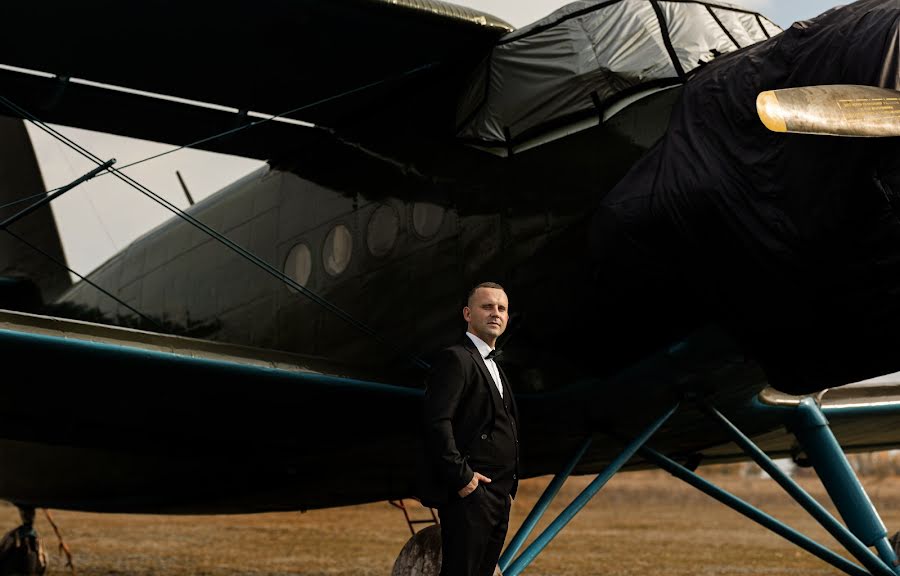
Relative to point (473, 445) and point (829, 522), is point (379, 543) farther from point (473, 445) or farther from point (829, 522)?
point (473, 445)

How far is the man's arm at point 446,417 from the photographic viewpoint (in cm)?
280

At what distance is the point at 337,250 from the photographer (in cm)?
573

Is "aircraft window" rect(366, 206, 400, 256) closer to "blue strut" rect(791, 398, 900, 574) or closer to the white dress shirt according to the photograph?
the white dress shirt

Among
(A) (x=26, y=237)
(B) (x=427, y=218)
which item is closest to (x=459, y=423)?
(B) (x=427, y=218)

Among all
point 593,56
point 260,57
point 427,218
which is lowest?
point 427,218

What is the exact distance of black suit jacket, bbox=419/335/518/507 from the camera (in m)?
2.85

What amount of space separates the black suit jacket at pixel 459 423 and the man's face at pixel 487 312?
83 millimetres

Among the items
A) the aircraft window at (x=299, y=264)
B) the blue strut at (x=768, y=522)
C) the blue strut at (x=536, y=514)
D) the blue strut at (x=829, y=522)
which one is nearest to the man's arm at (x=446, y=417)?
the blue strut at (x=536, y=514)

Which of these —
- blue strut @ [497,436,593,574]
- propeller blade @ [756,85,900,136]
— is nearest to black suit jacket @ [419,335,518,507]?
propeller blade @ [756,85,900,136]

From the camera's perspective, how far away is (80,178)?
488cm

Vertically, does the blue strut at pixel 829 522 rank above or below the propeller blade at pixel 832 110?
below

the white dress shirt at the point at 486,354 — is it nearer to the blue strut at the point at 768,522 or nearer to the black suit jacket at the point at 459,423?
the black suit jacket at the point at 459,423

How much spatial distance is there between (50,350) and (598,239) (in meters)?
2.38

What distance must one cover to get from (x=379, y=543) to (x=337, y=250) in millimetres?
8577
